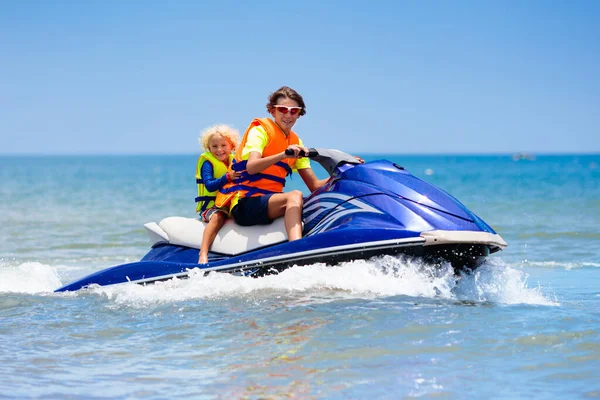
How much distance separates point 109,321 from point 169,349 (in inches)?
35.4

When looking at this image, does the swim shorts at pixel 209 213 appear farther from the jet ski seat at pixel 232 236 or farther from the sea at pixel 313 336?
the sea at pixel 313 336

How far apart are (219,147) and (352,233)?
66.5 inches

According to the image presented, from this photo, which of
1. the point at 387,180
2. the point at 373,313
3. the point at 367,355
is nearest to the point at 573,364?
the point at 367,355

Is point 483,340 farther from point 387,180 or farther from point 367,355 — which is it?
point 387,180

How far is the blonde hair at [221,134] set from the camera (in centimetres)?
661

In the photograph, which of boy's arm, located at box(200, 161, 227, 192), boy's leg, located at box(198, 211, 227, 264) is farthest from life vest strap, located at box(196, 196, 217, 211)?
boy's leg, located at box(198, 211, 227, 264)

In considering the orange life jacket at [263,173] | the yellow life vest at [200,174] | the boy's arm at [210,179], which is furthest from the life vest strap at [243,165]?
the yellow life vest at [200,174]

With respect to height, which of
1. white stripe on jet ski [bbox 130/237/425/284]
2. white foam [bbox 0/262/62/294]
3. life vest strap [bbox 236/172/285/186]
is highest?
life vest strap [bbox 236/172/285/186]

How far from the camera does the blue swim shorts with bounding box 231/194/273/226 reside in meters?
5.91

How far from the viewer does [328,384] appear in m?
3.86

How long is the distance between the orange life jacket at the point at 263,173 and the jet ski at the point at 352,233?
24 cm

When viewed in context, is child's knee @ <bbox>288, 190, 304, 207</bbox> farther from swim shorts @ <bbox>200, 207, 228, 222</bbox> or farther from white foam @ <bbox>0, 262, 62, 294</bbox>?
white foam @ <bbox>0, 262, 62, 294</bbox>

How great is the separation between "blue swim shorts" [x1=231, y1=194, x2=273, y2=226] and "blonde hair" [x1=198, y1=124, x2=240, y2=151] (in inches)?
32.4

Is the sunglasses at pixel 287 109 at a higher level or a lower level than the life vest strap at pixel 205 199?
higher
